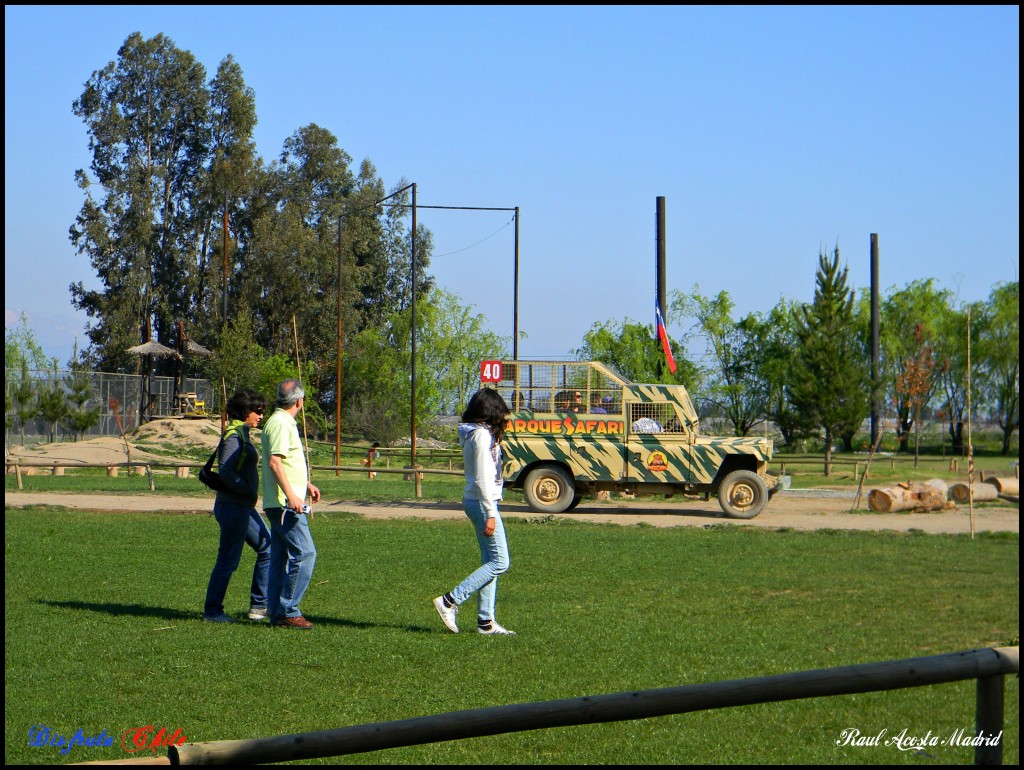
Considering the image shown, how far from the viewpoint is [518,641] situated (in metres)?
8.79

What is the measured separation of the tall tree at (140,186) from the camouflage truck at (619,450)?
147 feet

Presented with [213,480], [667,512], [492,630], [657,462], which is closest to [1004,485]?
[667,512]

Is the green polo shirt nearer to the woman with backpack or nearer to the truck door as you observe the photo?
the woman with backpack

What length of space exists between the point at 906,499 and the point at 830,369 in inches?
1012

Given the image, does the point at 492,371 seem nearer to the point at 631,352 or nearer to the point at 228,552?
the point at 228,552

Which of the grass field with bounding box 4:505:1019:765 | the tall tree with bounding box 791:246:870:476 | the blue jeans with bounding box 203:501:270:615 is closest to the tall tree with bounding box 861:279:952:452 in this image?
the tall tree with bounding box 791:246:870:476

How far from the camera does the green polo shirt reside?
9.15 meters

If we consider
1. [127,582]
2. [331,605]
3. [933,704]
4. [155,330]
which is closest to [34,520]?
[127,582]

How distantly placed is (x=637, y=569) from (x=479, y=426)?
4.71 m

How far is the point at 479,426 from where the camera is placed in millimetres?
9148

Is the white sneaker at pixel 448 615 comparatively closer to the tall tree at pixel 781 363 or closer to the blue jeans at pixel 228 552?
the blue jeans at pixel 228 552

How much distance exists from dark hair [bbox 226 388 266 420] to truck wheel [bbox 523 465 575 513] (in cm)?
1215

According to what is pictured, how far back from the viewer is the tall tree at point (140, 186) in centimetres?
6166

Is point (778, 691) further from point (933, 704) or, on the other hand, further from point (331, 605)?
point (331, 605)
